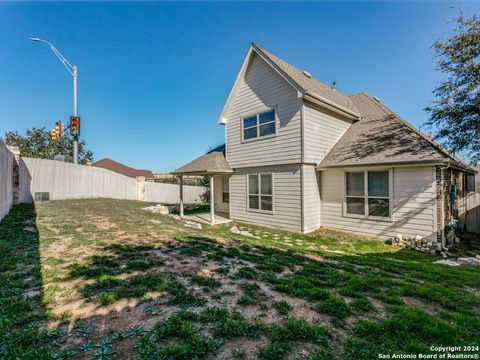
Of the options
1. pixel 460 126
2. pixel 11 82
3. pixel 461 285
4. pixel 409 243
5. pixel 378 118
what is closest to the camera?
pixel 461 285

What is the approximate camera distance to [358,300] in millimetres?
3230

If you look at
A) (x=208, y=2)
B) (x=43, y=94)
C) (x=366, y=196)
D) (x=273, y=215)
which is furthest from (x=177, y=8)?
(x=43, y=94)

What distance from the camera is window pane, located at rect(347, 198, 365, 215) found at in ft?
29.1

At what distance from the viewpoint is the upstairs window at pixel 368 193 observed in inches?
329

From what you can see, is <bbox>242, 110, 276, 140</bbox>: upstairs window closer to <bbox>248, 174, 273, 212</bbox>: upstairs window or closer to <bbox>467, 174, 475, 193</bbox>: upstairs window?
<bbox>248, 174, 273, 212</bbox>: upstairs window

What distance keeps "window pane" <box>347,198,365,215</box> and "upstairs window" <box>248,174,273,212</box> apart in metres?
3.29

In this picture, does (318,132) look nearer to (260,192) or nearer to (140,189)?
(260,192)

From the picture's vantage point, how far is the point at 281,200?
32.6 feet

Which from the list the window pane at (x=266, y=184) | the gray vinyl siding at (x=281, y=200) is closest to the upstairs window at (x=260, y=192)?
the window pane at (x=266, y=184)

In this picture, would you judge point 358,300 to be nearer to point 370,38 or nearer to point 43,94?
point 370,38

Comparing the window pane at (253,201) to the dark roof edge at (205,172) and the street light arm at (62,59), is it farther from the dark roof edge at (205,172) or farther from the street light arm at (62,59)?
the street light arm at (62,59)

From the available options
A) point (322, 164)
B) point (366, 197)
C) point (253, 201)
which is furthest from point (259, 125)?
point (366, 197)

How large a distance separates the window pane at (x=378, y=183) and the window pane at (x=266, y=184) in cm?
404

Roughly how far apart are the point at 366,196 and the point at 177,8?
1177cm
